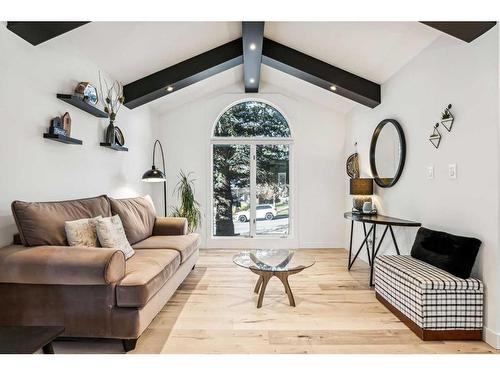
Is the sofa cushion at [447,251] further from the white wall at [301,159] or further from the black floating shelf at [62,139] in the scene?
the black floating shelf at [62,139]

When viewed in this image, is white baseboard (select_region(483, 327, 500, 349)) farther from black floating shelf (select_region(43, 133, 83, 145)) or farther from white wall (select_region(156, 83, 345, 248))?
black floating shelf (select_region(43, 133, 83, 145))

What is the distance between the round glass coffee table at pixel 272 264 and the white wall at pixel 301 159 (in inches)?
88.1

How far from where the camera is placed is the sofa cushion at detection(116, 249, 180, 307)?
2.12 m

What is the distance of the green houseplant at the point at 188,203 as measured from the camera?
16.8ft

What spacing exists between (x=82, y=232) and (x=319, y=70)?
3377mm

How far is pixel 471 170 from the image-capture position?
2.43 meters

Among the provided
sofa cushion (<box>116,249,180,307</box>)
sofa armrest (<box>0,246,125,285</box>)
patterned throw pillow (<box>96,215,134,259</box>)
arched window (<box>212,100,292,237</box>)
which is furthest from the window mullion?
sofa armrest (<box>0,246,125,285</box>)

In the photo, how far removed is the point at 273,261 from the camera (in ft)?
10.6

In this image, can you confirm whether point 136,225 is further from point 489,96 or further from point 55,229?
point 489,96

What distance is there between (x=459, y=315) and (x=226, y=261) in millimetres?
3058

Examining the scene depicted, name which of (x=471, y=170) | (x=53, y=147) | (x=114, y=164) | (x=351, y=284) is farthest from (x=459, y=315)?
(x=114, y=164)

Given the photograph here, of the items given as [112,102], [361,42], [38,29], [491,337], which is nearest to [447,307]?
[491,337]

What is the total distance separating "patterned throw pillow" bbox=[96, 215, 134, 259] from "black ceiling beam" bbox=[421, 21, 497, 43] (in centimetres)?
307

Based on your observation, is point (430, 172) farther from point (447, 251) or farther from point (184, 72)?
point (184, 72)
